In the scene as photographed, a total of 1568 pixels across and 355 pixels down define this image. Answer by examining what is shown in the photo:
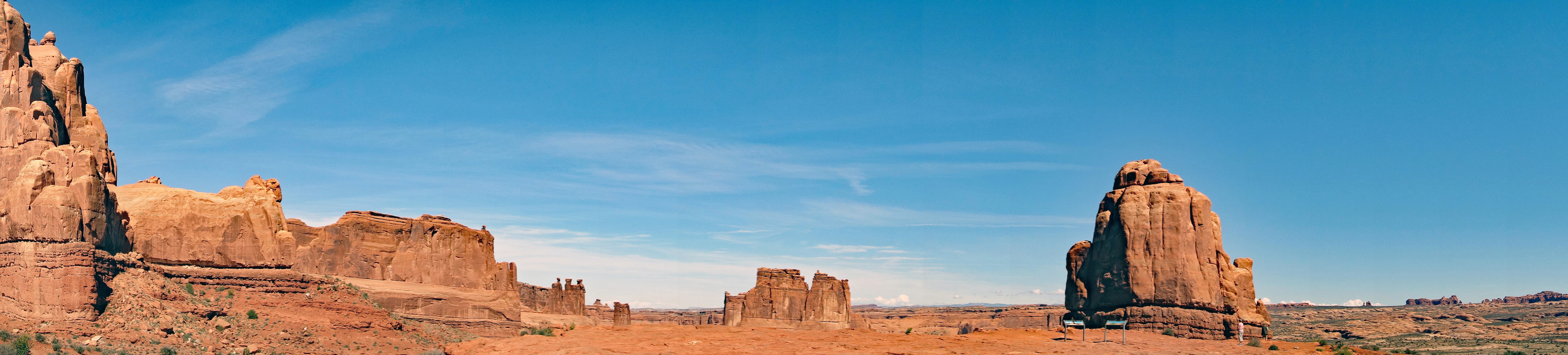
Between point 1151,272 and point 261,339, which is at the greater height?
point 1151,272

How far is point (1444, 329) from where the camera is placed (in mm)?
83125

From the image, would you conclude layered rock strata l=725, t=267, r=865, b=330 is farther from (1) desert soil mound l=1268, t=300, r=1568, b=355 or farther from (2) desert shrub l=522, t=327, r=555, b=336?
(1) desert soil mound l=1268, t=300, r=1568, b=355

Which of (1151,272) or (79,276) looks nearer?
(79,276)

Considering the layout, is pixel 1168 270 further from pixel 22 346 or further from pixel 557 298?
pixel 557 298

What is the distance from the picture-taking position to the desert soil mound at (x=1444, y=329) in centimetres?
5303

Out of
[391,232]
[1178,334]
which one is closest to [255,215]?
[391,232]

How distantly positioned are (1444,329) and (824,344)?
257 ft

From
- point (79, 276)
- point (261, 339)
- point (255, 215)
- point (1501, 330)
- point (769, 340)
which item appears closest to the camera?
point (769, 340)

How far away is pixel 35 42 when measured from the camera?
3934 centimetres

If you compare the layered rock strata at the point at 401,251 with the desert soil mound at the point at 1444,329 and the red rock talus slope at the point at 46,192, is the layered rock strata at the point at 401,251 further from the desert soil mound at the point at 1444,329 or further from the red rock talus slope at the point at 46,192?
the desert soil mound at the point at 1444,329

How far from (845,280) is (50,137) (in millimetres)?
63311

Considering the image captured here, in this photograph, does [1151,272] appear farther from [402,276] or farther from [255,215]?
[402,276]

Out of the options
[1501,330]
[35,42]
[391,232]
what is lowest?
[1501,330]

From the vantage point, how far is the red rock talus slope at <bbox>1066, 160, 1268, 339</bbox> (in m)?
34.4
